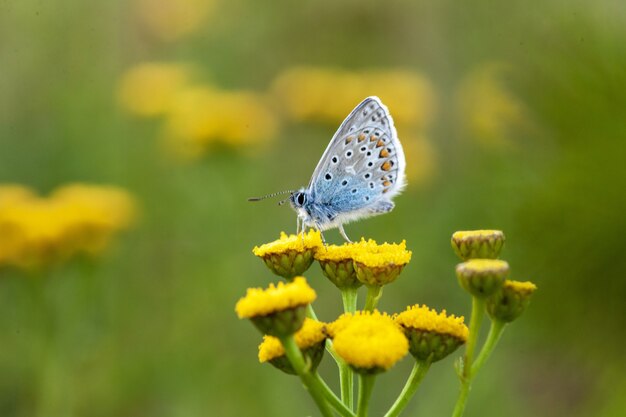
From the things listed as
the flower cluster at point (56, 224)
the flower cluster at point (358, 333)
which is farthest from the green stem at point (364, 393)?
the flower cluster at point (56, 224)

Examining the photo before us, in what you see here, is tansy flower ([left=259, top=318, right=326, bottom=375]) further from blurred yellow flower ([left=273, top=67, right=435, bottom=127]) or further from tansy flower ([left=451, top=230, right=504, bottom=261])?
blurred yellow flower ([left=273, top=67, right=435, bottom=127])

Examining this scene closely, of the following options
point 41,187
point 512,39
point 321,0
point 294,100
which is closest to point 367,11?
point 321,0

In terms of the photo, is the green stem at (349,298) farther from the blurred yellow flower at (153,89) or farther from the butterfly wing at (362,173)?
the blurred yellow flower at (153,89)

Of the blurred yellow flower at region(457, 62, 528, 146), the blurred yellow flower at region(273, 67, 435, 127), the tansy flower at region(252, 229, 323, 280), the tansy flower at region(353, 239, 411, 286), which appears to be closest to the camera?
the tansy flower at region(353, 239, 411, 286)

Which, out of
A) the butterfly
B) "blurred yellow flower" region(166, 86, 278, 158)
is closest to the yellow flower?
the butterfly

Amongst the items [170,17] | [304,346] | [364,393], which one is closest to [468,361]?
[364,393]

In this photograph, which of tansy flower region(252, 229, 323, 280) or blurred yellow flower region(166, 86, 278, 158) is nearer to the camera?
tansy flower region(252, 229, 323, 280)
